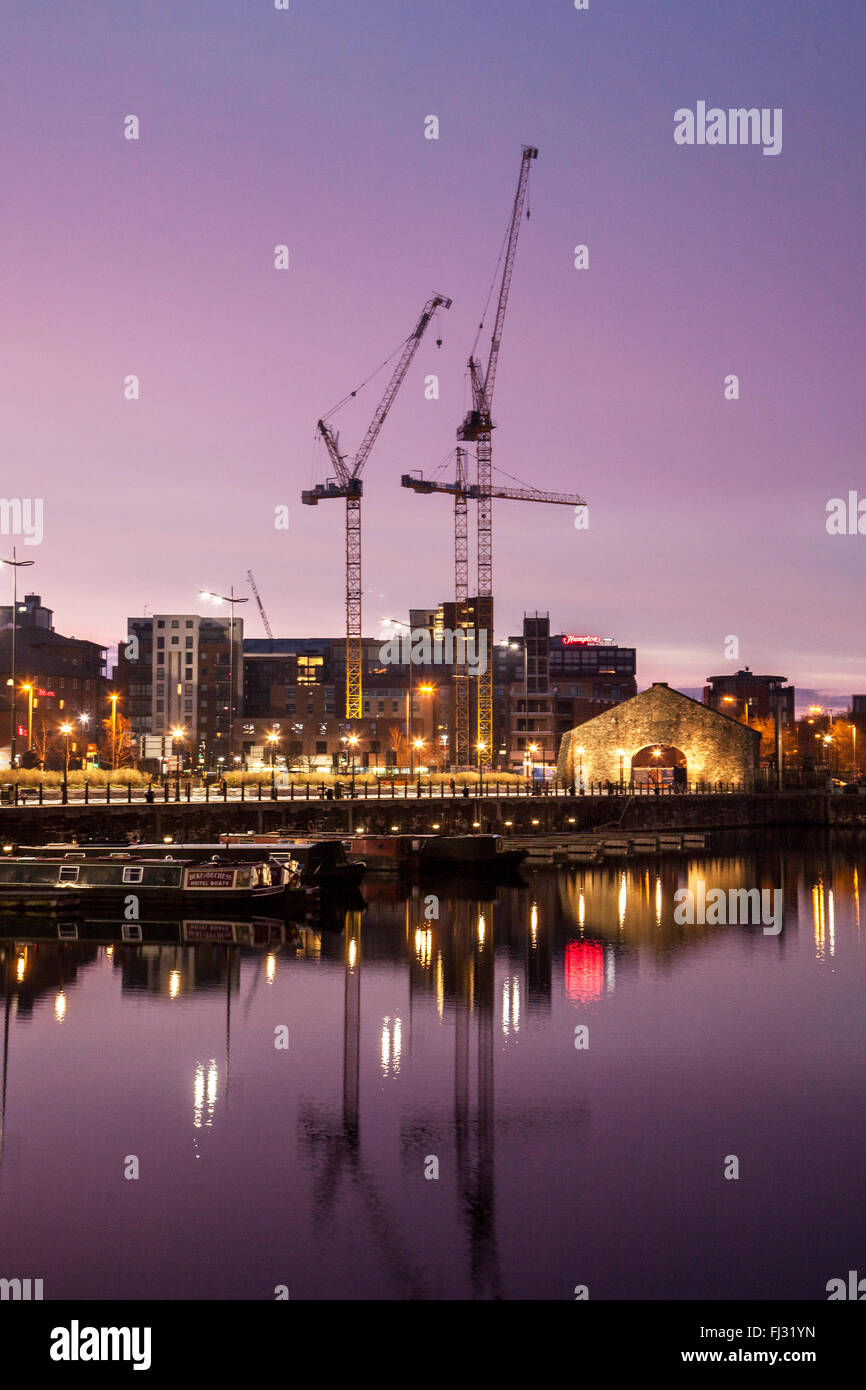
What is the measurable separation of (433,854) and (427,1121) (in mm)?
44001

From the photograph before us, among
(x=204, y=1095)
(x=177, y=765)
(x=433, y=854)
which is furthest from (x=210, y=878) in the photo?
(x=177, y=765)

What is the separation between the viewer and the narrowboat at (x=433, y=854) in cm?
7044

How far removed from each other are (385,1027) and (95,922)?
21494 mm

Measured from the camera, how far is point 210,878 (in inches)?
2137

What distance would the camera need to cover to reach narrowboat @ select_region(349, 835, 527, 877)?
70438mm

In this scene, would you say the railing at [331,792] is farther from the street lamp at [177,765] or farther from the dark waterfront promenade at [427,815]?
the dark waterfront promenade at [427,815]

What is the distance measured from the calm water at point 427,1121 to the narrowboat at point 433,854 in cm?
2176

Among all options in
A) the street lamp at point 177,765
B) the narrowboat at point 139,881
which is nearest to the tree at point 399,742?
the street lamp at point 177,765

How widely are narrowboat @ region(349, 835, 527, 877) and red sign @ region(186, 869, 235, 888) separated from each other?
17.1m

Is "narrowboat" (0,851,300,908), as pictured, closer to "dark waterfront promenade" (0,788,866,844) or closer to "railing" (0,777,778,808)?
"dark waterfront promenade" (0,788,866,844)

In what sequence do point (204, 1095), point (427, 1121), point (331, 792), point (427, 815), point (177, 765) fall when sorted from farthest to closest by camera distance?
point (177, 765), point (427, 815), point (331, 792), point (204, 1095), point (427, 1121)

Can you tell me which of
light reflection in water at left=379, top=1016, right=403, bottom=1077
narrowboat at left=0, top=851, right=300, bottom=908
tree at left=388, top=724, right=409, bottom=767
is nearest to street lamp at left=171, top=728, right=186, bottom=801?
narrowboat at left=0, top=851, right=300, bottom=908

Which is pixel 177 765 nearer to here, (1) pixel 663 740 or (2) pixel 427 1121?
(1) pixel 663 740

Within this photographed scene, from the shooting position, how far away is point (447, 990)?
40.7m
